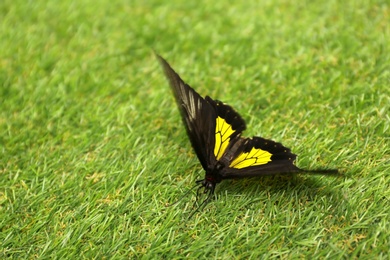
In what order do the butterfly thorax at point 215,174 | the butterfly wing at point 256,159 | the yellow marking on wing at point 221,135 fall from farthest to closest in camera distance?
the yellow marking on wing at point 221,135, the butterfly thorax at point 215,174, the butterfly wing at point 256,159

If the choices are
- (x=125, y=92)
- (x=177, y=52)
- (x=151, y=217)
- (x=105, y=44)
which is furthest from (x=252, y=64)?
(x=151, y=217)

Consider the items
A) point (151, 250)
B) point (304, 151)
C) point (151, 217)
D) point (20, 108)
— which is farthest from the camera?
point (20, 108)

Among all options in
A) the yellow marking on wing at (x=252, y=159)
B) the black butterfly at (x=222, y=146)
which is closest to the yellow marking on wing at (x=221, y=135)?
the black butterfly at (x=222, y=146)

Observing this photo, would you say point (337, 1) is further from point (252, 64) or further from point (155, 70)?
point (155, 70)

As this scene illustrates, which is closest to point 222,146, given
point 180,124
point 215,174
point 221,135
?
point 221,135

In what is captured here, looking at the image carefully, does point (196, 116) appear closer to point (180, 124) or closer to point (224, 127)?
point (224, 127)

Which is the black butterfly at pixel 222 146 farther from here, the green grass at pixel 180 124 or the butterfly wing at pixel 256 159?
the green grass at pixel 180 124

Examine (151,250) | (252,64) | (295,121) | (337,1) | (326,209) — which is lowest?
(151,250)
